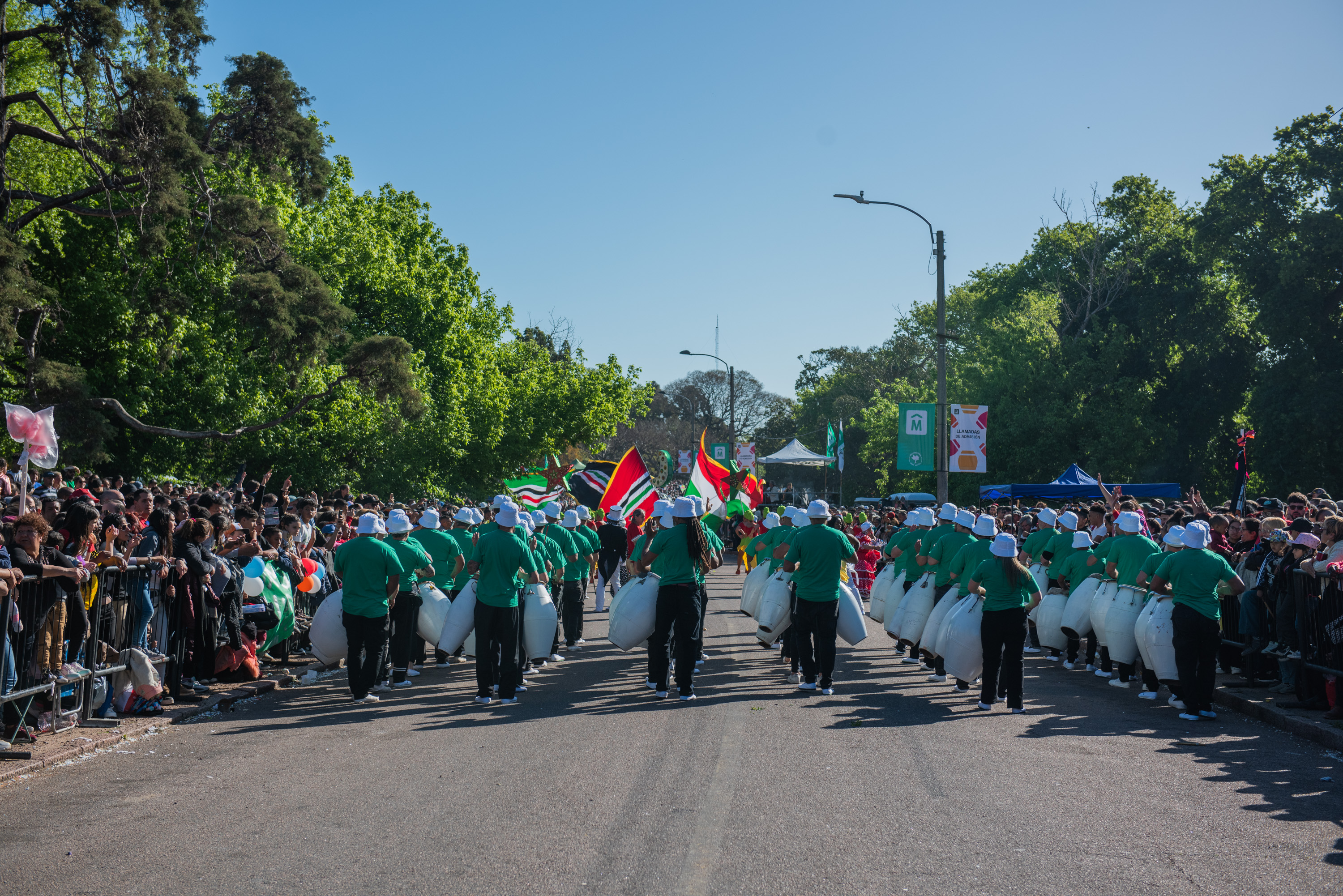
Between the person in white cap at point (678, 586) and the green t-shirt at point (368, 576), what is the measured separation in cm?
251

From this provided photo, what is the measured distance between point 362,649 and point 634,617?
2691 mm

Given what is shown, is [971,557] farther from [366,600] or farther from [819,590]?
[366,600]

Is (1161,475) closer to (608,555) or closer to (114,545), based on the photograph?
(608,555)

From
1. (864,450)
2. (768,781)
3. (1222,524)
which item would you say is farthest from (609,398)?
(768,781)

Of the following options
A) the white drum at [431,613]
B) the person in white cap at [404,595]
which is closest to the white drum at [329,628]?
the person in white cap at [404,595]

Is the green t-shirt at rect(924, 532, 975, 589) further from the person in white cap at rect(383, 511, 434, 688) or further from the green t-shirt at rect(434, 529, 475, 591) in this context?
the person in white cap at rect(383, 511, 434, 688)

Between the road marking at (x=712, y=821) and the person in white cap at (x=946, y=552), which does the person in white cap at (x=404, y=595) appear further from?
the person in white cap at (x=946, y=552)

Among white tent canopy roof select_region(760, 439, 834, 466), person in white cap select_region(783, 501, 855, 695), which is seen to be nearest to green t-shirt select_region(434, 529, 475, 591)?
person in white cap select_region(783, 501, 855, 695)

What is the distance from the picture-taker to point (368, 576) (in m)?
10.5

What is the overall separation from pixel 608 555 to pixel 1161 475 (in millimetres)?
33727

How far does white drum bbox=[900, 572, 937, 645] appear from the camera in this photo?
12664mm

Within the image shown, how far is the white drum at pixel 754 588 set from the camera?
47.6ft

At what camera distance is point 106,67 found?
2097cm

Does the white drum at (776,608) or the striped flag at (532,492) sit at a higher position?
the striped flag at (532,492)
